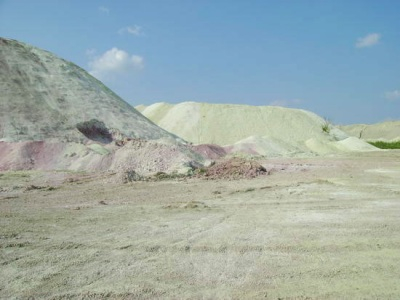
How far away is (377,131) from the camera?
7494 cm

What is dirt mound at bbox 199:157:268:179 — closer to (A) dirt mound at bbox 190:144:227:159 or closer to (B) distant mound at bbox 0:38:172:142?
(B) distant mound at bbox 0:38:172:142

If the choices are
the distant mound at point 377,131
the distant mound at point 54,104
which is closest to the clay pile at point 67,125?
the distant mound at point 54,104

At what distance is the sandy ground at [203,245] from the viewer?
4801mm

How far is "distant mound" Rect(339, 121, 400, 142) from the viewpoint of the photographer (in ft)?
237

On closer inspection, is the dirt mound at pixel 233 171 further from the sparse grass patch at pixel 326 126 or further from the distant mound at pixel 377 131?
the distant mound at pixel 377 131

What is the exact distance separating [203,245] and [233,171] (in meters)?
10.9

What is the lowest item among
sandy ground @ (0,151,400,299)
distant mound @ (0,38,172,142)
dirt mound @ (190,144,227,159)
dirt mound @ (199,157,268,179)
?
sandy ground @ (0,151,400,299)

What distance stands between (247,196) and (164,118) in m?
45.7

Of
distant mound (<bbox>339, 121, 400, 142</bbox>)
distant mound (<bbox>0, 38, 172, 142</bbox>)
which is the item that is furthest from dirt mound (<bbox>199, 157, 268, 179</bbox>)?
distant mound (<bbox>339, 121, 400, 142</bbox>)

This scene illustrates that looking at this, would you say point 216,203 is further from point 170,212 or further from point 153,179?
point 153,179

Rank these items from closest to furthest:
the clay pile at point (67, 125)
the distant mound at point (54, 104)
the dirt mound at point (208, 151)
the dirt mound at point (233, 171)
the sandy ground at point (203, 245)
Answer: the sandy ground at point (203, 245)
the dirt mound at point (233, 171)
the clay pile at point (67, 125)
the distant mound at point (54, 104)
the dirt mound at point (208, 151)

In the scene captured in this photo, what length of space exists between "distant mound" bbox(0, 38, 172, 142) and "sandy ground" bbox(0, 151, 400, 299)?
13523mm

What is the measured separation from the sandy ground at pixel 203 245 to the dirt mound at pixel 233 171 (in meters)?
4.45

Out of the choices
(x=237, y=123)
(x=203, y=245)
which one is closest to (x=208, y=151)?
(x=203, y=245)
